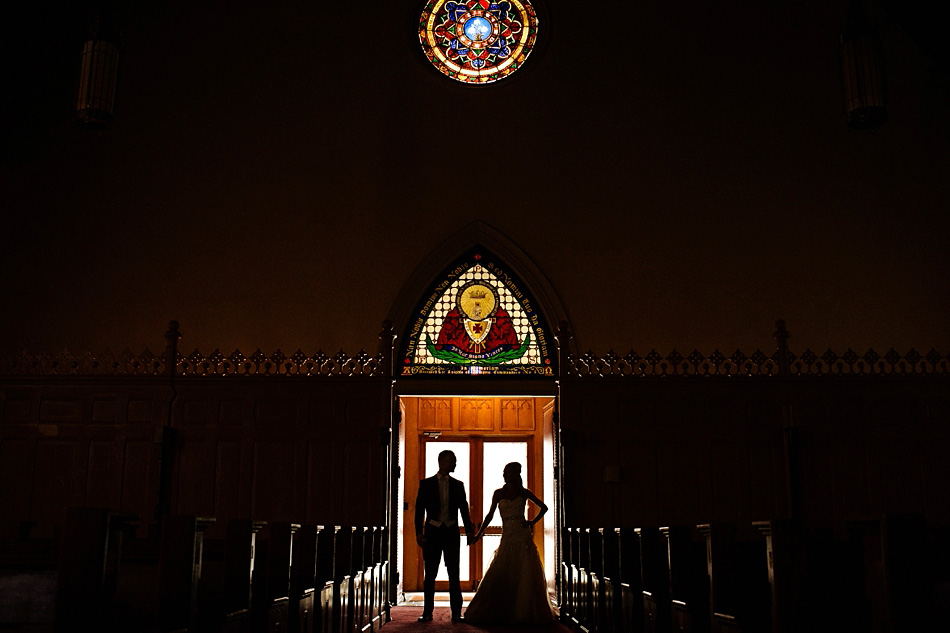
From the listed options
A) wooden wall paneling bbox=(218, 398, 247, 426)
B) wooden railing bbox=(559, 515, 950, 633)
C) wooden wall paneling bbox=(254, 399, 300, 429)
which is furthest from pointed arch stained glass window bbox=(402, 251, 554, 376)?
wooden railing bbox=(559, 515, 950, 633)

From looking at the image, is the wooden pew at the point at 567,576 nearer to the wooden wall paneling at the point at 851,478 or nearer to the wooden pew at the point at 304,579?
the wooden wall paneling at the point at 851,478

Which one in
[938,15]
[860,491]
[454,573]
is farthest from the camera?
[938,15]

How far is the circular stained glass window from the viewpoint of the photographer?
12.3m

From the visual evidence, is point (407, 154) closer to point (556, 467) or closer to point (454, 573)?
point (556, 467)

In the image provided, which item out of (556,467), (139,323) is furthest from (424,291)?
(139,323)

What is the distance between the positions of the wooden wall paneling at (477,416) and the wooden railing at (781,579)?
23.6 feet

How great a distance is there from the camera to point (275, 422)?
10.2 m

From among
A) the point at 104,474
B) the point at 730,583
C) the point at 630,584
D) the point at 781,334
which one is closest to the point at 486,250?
the point at 781,334

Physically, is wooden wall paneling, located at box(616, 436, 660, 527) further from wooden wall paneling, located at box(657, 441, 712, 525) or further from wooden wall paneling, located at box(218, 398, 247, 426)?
wooden wall paneling, located at box(218, 398, 247, 426)

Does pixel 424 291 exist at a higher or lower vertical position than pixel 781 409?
higher

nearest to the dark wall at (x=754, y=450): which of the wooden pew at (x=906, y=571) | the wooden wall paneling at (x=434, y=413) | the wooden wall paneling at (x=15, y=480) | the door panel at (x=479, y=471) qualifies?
the door panel at (x=479, y=471)

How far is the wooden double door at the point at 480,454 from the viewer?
12.9 meters

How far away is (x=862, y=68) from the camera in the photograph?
24.8ft

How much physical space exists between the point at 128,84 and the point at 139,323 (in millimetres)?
3222
